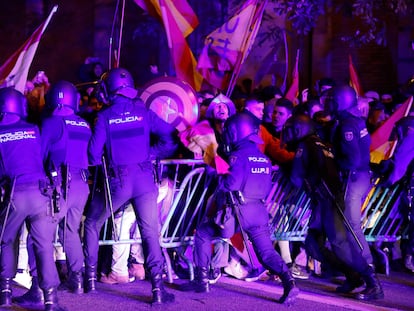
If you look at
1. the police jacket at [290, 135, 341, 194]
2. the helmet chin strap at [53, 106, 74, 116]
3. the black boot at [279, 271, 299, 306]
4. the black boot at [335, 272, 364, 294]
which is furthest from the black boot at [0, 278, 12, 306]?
the black boot at [335, 272, 364, 294]

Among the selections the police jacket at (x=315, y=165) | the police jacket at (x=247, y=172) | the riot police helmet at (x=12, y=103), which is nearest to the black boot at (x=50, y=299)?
the riot police helmet at (x=12, y=103)

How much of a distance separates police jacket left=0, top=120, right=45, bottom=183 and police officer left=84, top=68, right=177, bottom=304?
72cm

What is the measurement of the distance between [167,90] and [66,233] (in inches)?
78.1

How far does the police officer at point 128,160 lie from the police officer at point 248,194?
696mm

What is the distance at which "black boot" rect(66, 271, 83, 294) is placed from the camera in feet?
25.2

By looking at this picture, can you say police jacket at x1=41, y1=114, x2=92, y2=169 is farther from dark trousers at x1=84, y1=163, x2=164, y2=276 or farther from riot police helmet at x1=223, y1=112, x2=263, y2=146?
riot police helmet at x1=223, y1=112, x2=263, y2=146

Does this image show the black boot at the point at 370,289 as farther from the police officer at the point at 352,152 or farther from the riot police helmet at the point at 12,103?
the riot police helmet at the point at 12,103

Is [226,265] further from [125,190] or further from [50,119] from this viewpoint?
Result: [50,119]

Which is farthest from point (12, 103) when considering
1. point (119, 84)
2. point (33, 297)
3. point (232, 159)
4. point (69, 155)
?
point (232, 159)

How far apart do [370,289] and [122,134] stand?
299 cm

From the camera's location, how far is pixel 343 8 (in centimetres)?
1558

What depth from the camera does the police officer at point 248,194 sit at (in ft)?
24.6

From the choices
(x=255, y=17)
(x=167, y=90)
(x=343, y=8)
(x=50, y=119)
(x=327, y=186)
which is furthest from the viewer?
(x=343, y=8)

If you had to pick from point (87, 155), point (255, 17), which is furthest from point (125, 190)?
point (255, 17)
